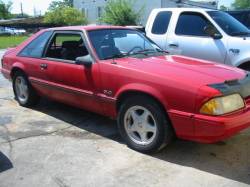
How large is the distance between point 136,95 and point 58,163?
3.97 ft

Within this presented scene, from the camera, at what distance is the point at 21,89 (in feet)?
22.6

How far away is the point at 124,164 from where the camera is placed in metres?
4.34

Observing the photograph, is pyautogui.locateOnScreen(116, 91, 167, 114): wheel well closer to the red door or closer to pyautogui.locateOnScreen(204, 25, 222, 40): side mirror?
the red door

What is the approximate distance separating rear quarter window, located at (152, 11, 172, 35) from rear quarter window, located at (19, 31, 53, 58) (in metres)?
2.49

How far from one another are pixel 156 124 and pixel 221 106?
791 mm

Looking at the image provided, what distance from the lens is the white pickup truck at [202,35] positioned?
688 cm

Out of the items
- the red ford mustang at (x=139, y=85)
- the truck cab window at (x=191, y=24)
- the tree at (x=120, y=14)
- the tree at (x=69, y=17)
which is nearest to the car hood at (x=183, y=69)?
the red ford mustang at (x=139, y=85)

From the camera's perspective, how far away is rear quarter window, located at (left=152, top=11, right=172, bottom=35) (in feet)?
→ 25.7

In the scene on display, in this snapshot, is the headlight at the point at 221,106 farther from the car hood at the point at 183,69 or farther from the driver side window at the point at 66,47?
the driver side window at the point at 66,47

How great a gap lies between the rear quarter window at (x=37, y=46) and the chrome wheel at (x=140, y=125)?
2.27m

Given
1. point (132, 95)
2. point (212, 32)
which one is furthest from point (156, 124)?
point (212, 32)

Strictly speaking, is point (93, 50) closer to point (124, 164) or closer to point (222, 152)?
point (124, 164)

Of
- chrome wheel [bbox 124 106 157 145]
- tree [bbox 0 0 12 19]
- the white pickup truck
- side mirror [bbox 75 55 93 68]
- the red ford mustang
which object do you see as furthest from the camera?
tree [bbox 0 0 12 19]


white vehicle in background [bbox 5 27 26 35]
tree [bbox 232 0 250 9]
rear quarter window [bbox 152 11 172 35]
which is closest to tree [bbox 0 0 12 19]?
white vehicle in background [bbox 5 27 26 35]
